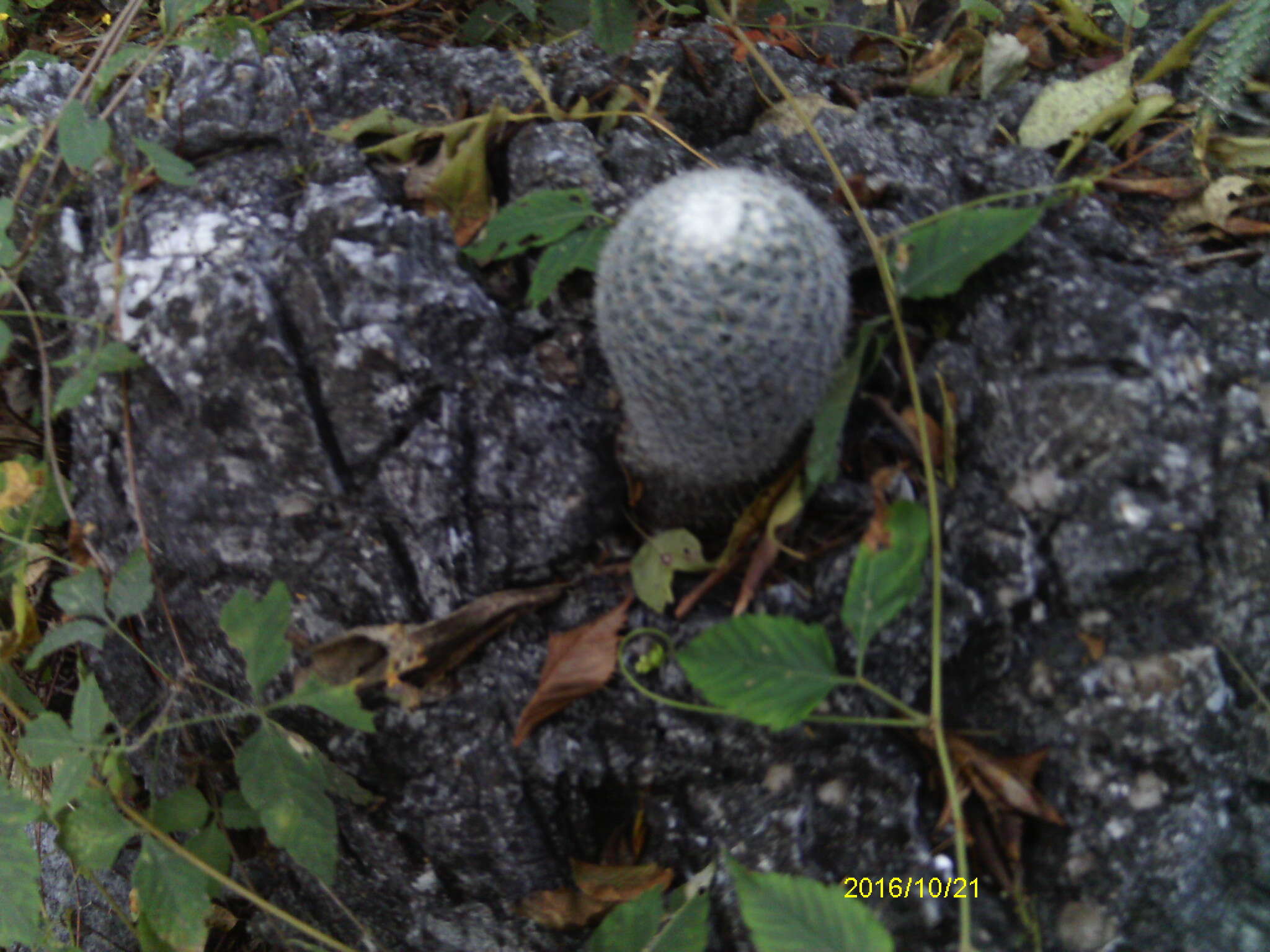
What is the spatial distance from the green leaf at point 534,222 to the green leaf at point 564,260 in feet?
0.07

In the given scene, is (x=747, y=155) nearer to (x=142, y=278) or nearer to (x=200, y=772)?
(x=142, y=278)

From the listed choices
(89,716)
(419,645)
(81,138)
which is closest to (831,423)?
(419,645)

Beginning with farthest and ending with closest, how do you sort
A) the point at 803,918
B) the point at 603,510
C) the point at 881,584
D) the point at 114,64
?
the point at 114,64 → the point at 603,510 → the point at 881,584 → the point at 803,918

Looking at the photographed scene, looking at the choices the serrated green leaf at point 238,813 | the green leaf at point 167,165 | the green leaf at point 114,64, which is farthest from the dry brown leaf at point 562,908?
the green leaf at point 114,64

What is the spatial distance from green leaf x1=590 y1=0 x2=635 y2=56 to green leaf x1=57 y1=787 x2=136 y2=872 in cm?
169

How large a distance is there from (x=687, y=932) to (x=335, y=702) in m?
0.64

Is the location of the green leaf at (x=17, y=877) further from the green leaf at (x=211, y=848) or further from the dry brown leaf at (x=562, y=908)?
the dry brown leaf at (x=562, y=908)

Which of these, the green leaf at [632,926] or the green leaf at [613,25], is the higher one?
the green leaf at [613,25]

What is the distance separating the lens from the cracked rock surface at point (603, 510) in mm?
1413

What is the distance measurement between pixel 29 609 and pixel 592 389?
1299 mm

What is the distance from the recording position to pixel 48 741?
1.46 metres

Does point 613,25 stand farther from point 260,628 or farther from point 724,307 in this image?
point 260,628

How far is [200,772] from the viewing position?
1.84 meters
